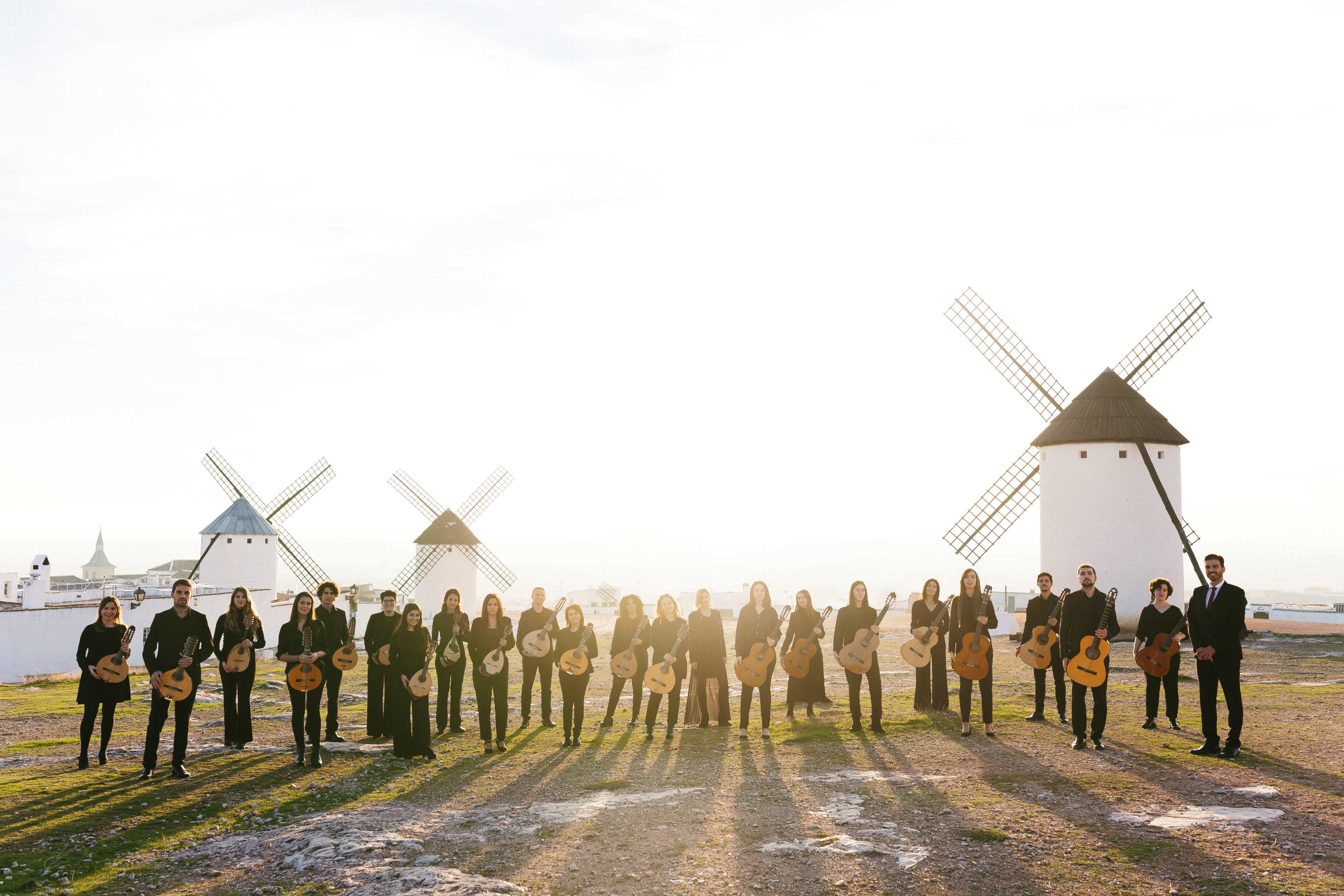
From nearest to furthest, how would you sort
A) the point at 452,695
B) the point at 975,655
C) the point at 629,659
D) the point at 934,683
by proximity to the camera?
the point at 975,655
the point at 629,659
the point at 452,695
the point at 934,683

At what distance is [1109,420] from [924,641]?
71.1 feet

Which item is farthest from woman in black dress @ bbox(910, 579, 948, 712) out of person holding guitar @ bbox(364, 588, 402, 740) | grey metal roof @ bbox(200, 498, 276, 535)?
grey metal roof @ bbox(200, 498, 276, 535)

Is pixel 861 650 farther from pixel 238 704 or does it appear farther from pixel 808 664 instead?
pixel 238 704

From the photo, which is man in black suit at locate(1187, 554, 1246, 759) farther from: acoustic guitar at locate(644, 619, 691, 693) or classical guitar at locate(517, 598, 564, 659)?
classical guitar at locate(517, 598, 564, 659)

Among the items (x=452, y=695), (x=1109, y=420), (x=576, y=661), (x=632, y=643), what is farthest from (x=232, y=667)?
(x=1109, y=420)

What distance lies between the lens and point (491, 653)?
13227 millimetres

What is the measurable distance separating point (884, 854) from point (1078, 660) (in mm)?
5514

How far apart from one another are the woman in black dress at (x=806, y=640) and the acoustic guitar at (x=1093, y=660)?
3.31 meters

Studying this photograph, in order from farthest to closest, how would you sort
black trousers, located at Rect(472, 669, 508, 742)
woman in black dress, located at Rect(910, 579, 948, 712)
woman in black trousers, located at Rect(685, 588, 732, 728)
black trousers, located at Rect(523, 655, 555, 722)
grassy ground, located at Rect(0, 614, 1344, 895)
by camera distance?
woman in black dress, located at Rect(910, 579, 948, 712), black trousers, located at Rect(523, 655, 555, 722), woman in black trousers, located at Rect(685, 588, 732, 728), black trousers, located at Rect(472, 669, 508, 742), grassy ground, located at Rect(0, 614, 1344, 895)

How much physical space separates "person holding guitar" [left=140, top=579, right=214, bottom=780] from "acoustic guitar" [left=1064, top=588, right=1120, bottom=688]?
10.5 metres

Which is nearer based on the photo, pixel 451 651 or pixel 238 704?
pixel 238 704

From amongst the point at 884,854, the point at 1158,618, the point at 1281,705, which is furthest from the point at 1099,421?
the point at 884,854

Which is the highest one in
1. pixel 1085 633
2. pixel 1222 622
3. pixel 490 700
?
pixel 1222 622

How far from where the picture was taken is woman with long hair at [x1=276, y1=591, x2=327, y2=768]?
1181cm
